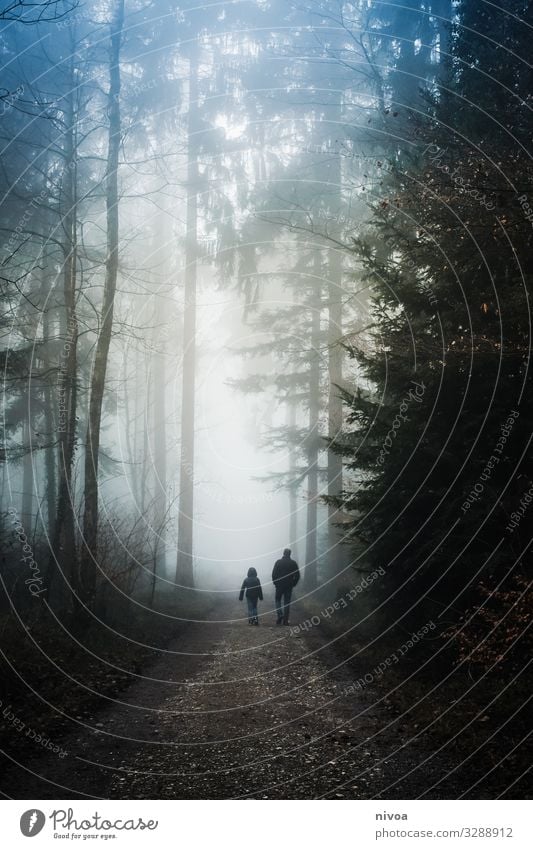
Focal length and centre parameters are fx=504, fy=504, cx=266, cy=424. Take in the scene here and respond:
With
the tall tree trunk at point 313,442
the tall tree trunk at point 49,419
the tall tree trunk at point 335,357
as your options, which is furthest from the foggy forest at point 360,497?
the tall tree trunk at point 313,442

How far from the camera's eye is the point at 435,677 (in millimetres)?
6777

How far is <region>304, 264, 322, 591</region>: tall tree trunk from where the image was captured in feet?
65.7

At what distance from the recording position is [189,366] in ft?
69.5

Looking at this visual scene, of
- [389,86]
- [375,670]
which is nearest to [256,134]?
[389,86]

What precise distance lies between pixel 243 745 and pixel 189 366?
1708 cm

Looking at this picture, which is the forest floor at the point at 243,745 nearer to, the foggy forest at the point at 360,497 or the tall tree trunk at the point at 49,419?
the foggy forest at the point at 360,497

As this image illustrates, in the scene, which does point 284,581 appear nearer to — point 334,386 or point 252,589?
point 252,589

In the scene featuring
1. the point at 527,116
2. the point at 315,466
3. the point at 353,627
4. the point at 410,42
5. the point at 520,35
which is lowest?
the point at 353,627

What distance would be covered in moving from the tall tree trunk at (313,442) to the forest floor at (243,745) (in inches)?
440

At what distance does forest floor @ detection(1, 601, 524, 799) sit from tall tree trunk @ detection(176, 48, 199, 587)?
11.2 m

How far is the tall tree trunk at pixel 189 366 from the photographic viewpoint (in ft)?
63.4

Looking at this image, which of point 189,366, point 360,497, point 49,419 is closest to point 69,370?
point 360,497

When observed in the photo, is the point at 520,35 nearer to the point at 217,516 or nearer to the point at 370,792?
the point at 370,792
